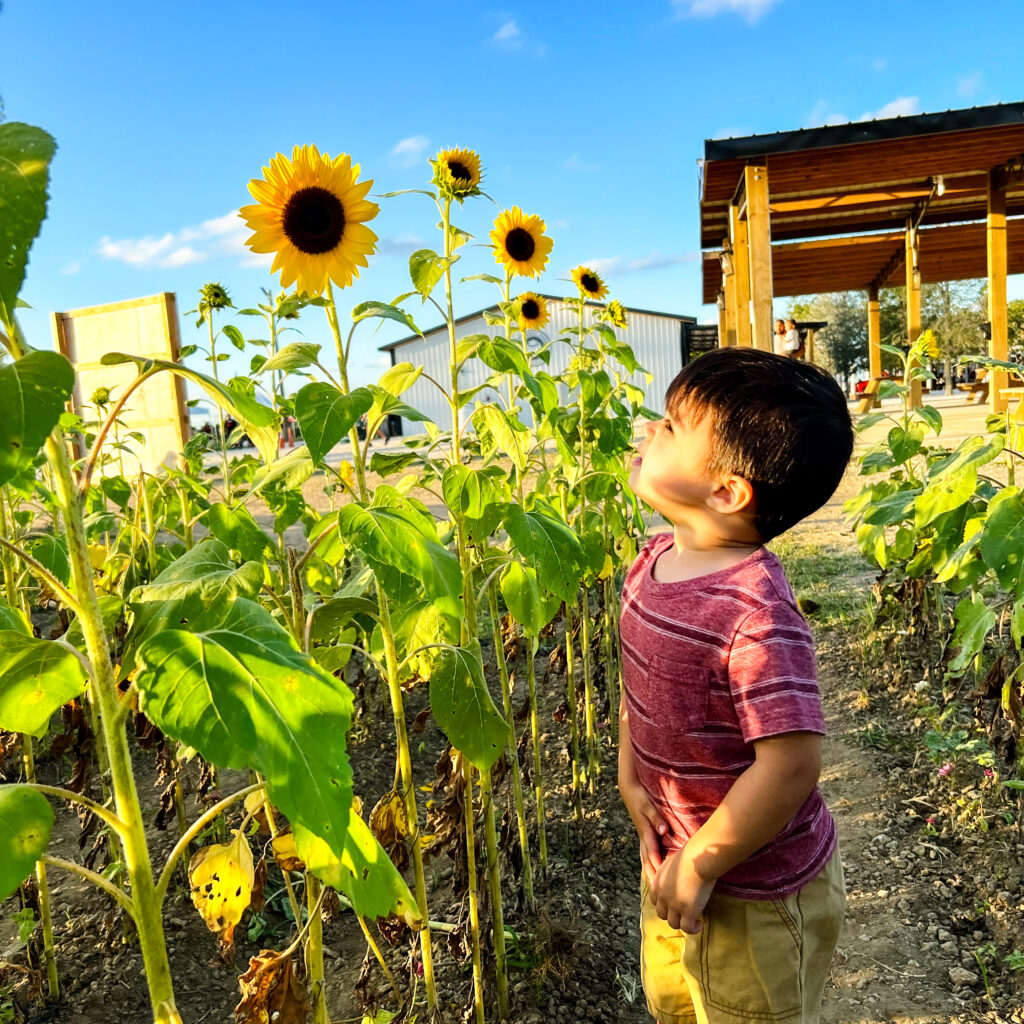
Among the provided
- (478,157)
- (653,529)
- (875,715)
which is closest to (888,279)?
(653,529)

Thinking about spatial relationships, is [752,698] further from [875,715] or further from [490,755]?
[875,715]

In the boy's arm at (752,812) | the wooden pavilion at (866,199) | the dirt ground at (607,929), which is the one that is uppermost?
the wooden pavilion at (866,199)

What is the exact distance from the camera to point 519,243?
9.59 feet

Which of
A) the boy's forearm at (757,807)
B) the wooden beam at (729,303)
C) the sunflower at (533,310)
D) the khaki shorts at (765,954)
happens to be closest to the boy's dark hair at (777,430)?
the boy's forearm at (757,807)

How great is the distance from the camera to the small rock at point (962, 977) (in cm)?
227

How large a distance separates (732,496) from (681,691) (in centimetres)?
32

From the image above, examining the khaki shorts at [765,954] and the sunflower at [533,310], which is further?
the sunflower at [533,310]

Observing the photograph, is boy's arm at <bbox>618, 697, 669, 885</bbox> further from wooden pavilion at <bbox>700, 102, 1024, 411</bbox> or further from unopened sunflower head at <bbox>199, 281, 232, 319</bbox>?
wooden pavilion at <bbox>700, 102, 1024, 411</bbox>

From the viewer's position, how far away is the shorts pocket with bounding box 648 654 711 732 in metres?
1.37

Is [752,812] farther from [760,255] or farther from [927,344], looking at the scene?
[760,255]

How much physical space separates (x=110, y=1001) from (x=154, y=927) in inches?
65.4

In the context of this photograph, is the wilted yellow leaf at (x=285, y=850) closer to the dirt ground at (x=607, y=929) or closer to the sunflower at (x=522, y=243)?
the dirt ground at (x=607, y=929)

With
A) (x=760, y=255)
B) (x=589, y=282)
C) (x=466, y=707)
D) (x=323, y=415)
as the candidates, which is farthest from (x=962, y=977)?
(x=760, y=255)

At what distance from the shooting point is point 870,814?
3080 mm
